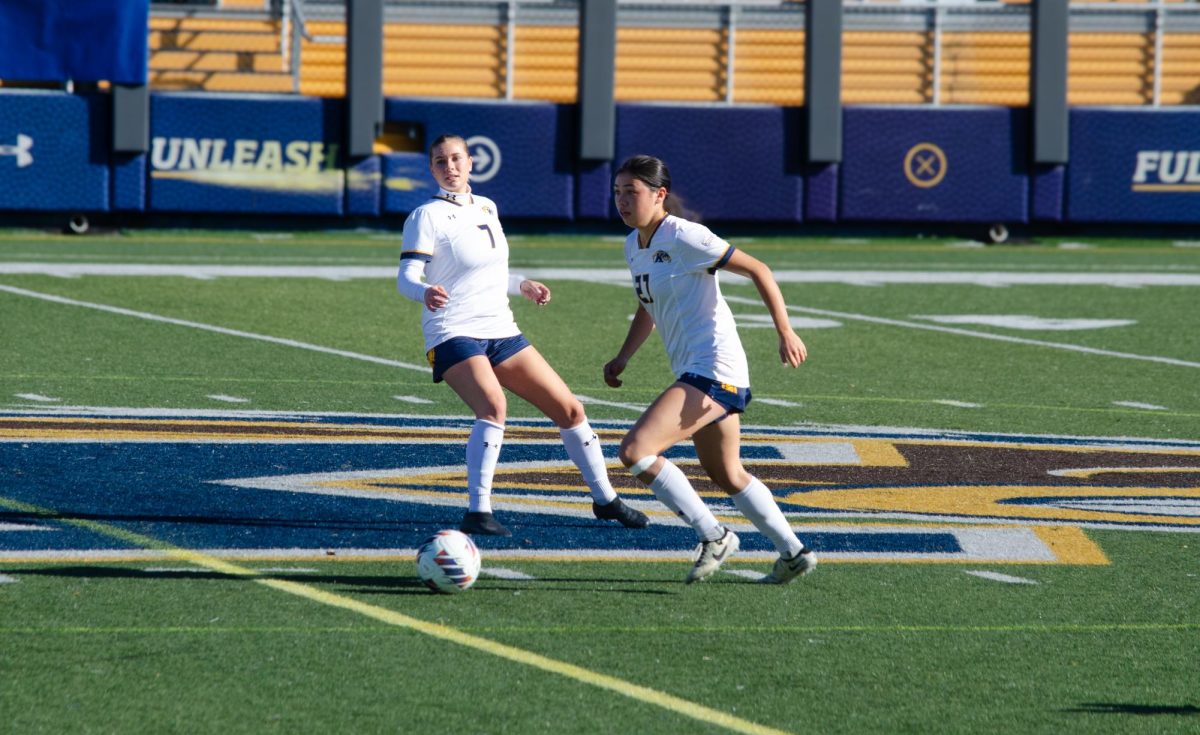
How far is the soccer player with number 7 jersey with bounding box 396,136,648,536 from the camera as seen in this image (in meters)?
7.68

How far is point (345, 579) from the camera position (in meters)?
6.77

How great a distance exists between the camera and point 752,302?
18.7 metres

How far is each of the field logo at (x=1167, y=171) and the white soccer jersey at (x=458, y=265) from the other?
67.8 feet

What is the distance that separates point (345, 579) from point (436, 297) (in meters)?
1.33

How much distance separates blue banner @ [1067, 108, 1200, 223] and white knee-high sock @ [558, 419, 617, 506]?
20.1 m

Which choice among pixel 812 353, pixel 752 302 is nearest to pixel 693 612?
pixel 812 353

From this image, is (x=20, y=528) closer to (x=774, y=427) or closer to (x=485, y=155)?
(x=774, y=427)

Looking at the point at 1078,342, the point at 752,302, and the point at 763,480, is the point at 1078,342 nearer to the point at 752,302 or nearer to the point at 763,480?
the point at 752,302

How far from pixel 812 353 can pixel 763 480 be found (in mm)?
5824

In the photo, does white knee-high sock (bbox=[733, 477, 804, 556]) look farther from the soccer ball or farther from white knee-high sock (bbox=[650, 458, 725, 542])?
the soccer ball

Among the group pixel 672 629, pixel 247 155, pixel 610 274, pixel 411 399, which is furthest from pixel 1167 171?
pixel 672 629

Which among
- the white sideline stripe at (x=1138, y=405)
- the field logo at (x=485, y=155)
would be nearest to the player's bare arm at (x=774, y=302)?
the white sideline stripe at (x=1138, y=405)

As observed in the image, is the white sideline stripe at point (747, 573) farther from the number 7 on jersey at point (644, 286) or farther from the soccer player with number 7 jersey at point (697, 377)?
the number 7 on jersey at point (644, 286)

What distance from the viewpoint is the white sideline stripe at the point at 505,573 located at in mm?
6907
